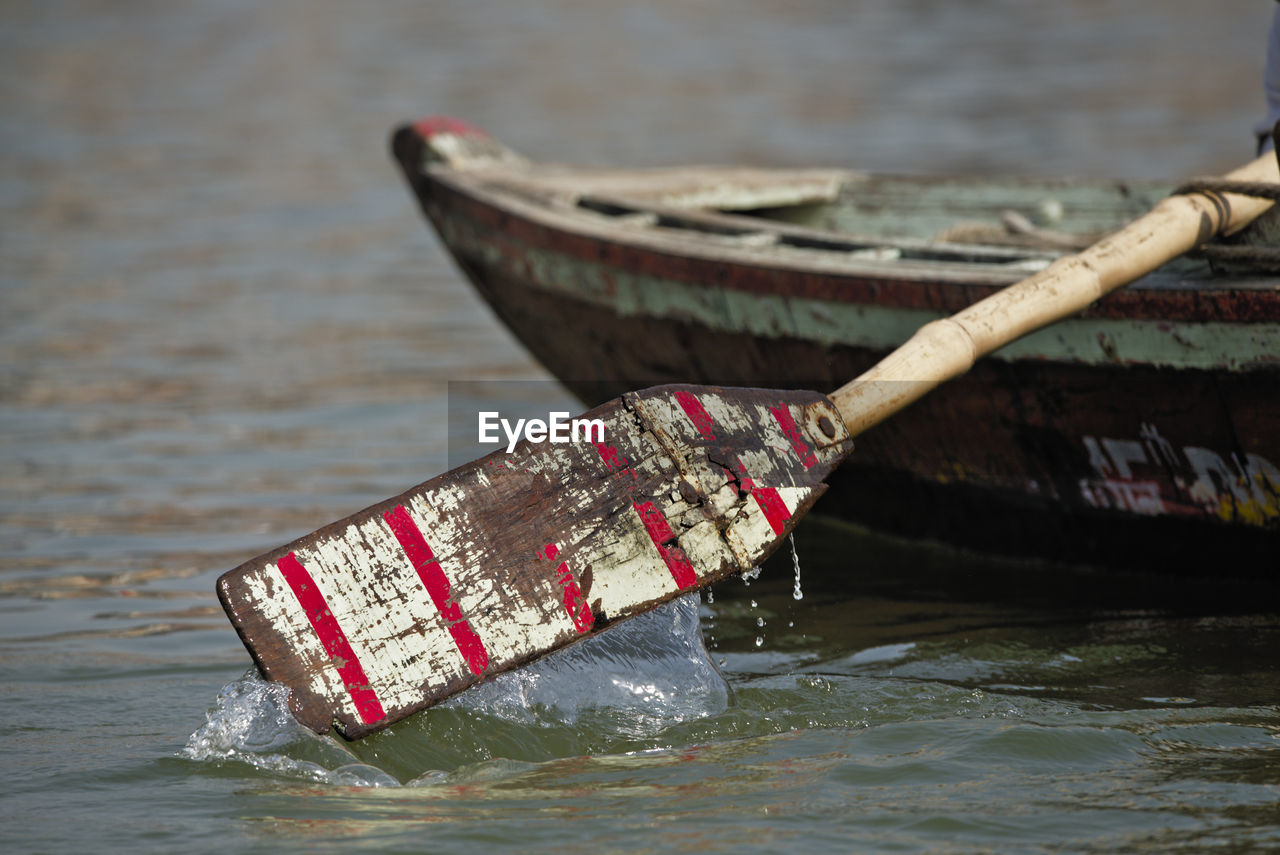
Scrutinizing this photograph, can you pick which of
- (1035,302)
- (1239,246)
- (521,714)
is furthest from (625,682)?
(1239,246)

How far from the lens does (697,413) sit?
3369mm

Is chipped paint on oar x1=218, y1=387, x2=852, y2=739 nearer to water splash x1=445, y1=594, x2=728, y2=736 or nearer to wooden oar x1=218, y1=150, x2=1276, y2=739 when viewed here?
wooden oar x1=218, y1=150, x2=1276, y2=739

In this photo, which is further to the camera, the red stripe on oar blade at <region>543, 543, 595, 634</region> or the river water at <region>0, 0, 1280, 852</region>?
the red stripe on oar blade at <region>543, 543, 595, 634</region>

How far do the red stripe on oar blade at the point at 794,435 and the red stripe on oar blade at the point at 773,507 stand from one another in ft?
0.34

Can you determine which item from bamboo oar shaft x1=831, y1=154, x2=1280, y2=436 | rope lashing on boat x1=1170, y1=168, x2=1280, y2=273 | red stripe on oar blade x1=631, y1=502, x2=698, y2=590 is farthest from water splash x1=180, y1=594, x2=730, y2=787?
rope lashing on boat x1=1170, y1=168, x2=1280, y2=273

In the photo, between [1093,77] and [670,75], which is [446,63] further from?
[1093,77]

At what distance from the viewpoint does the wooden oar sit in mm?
3064

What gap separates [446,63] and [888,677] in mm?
17508

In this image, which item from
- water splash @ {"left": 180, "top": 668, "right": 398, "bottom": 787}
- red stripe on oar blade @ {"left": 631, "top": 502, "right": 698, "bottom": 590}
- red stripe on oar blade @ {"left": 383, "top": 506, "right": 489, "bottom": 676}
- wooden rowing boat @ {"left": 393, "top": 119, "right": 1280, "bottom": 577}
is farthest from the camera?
wooden rowing boat @ {"left": 393, "top": 119, "right": 1280, "bottom": 577}

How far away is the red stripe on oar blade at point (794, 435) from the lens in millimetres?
3395

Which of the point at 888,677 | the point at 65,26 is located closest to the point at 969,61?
the point at 65,26

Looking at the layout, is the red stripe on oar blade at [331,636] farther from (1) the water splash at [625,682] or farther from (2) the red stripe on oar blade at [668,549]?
(2) the red stripe on oar blade at [668,549]

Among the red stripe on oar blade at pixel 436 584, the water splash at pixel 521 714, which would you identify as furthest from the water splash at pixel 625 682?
the red stripe on oar blade at pixel 436 584

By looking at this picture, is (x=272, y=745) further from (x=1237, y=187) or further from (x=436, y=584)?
(x=1237, y=187)
